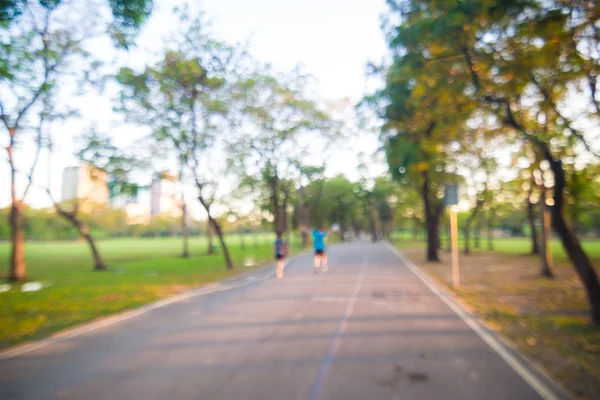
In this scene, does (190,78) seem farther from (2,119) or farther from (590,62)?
(590,62)

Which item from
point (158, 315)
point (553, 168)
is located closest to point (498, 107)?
point (553, 168)

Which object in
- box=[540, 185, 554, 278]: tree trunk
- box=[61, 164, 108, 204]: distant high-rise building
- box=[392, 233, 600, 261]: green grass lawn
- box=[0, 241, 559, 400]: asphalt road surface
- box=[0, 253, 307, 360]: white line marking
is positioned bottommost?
box=[392, 233, 600, 261]: green grass lawn

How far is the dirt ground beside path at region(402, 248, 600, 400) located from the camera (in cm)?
470

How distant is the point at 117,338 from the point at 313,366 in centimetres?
358

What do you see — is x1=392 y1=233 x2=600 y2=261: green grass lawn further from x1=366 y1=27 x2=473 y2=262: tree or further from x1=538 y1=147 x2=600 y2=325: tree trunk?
x1=538 y1=147 x2=600 y2=325: tree trunk

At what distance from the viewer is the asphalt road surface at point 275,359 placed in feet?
13.5

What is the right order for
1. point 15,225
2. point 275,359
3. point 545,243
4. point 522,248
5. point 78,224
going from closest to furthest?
1. point 275,359
2. point 545,243
3. point 15,225
4. point 78,224
5. point 522,248

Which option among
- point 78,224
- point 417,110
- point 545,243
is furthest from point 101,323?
point 78,224

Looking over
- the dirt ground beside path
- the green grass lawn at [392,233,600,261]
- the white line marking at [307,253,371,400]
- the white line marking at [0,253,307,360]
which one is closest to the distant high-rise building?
the white line marking at [0,253,307,360]

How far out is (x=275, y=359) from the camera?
5.01 metres

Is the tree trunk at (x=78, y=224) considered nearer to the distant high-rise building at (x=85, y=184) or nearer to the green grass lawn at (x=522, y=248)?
the distant high-rise building at (x=85, y=184)

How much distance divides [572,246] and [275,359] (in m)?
6.23

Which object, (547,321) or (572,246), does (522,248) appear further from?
(547,321)

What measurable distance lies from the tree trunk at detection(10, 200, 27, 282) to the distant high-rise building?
10.3 ft
